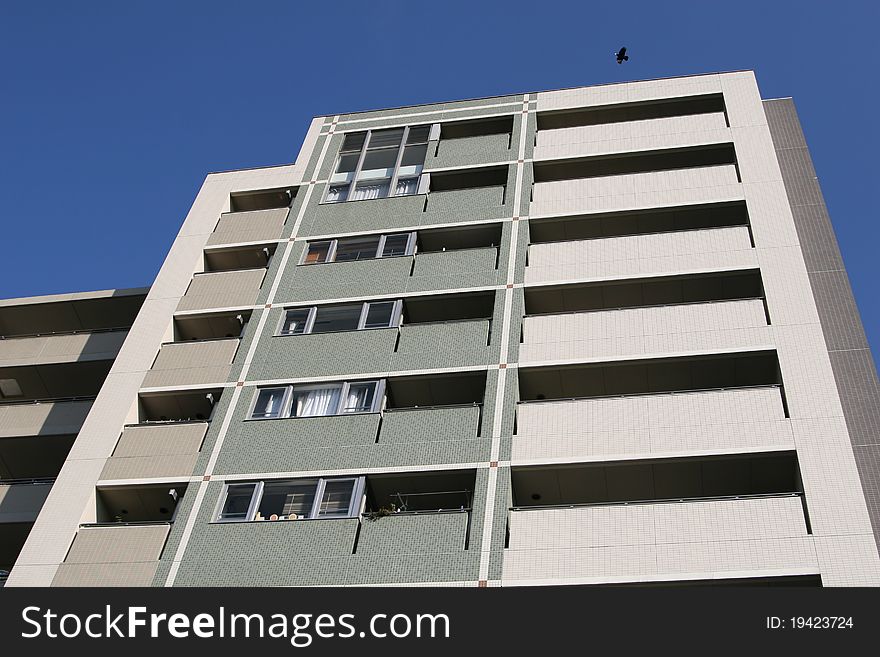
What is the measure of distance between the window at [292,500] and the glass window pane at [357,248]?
9.25 m

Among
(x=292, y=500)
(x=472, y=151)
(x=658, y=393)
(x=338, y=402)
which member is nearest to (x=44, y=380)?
(x=338, y=402)

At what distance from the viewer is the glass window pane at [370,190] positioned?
109 ft

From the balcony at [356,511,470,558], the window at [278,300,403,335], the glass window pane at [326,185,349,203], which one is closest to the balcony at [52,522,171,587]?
the balcony at [356,511,470,558]

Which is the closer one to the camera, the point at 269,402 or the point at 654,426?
the point at 654,426

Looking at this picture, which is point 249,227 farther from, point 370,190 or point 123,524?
point 123,524

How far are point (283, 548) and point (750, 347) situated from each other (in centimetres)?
1248

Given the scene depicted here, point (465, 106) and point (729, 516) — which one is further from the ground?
point (465, 106)

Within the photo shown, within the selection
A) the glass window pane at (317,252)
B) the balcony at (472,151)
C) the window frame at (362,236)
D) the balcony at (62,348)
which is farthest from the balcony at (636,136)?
the balcony at (62,348)

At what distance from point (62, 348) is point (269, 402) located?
1113cm

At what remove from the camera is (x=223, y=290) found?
98.9 feet

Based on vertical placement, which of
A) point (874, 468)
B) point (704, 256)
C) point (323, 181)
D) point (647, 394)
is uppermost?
point (323, 181)

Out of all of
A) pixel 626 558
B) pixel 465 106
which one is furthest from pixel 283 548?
pixel 465 106

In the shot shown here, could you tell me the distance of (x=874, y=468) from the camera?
833 inches

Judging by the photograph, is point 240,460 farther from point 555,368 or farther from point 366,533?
point 555,368
